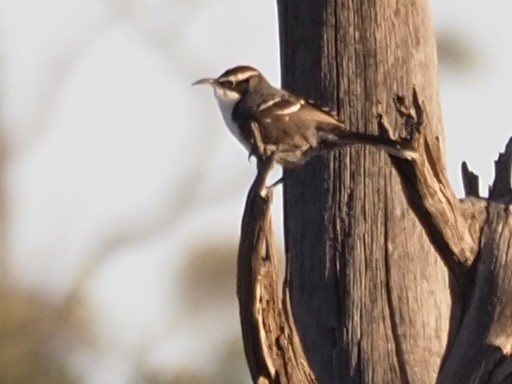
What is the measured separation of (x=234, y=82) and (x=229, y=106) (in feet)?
0.59

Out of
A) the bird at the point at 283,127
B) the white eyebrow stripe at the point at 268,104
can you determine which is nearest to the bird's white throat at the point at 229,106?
the bird at the point at 283,127

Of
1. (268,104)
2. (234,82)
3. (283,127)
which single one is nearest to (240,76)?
(234,82)

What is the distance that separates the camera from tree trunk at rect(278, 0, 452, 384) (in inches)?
216

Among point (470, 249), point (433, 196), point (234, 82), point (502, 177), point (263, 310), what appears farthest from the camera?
point (234, 82)

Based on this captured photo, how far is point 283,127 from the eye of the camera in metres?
5.57

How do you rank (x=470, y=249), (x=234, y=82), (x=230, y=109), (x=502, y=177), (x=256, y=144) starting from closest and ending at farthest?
(x=470, y=249) → (x=502, y=177) → (x=256, y=144) → (x=230, y=109) → (x=234, y=82)

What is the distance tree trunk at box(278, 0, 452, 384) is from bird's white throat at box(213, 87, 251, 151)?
12.2 inches

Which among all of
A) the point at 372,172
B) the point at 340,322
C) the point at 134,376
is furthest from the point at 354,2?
the point at 134,376

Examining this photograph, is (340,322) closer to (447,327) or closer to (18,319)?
(447,327)

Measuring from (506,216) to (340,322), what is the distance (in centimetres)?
67

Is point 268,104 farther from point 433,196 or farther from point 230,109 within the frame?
point 433,196

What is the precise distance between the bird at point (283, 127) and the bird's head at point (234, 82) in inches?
2.7

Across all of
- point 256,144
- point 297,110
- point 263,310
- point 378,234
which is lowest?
point 263,310

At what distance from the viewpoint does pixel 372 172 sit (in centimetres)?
551
